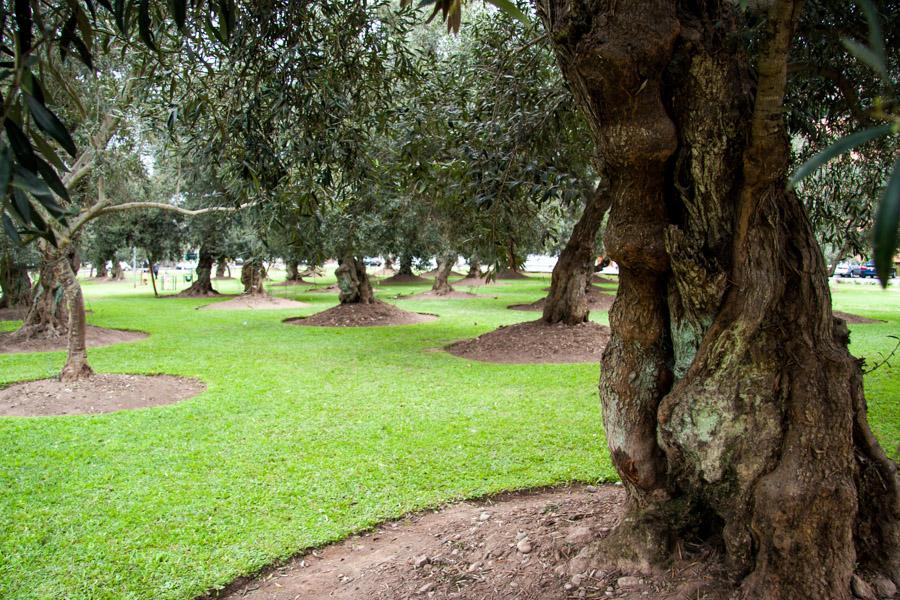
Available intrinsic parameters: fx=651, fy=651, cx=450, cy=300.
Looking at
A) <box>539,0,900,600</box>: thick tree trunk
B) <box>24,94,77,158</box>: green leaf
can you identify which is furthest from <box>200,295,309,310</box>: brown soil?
<box>24,94,77,158</box>: green leaf

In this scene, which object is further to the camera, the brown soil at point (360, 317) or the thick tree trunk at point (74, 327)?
the brown soil at point (360, 317)

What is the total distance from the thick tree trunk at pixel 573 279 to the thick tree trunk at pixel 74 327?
8.41 m

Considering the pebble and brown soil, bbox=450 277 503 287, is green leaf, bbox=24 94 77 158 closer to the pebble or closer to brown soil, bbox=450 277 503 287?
the pebble

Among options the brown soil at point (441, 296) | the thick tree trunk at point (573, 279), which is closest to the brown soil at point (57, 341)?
the thick tree trunk at point (573, 279)

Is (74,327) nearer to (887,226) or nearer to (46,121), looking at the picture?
(46,121)

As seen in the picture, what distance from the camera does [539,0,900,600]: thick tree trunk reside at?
2.72 m

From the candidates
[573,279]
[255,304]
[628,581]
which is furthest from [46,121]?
[255,304]

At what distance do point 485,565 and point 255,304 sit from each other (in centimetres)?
2072

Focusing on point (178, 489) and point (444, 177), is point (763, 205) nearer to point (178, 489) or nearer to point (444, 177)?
Answer: point (444, 177)

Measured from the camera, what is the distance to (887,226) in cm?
74

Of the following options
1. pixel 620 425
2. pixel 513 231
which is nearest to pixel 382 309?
pixel 513 231

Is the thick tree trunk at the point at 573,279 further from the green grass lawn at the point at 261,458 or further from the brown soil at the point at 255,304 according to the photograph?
the brown soil at the point at 255,304

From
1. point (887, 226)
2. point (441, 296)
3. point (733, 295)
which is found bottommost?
point (441, 296)

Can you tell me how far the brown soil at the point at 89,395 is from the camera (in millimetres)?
8164
